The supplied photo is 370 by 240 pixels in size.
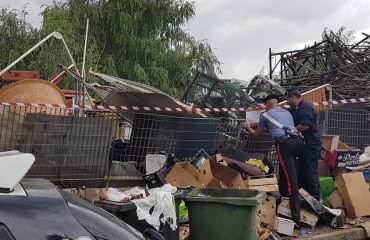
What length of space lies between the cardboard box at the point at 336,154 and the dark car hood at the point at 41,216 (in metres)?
7.23

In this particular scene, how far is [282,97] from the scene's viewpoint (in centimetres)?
1129

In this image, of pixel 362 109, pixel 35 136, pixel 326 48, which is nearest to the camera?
pixel 35 136

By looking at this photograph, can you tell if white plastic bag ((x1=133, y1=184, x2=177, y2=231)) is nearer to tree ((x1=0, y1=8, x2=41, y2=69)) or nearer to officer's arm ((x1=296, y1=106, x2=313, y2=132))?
officer's arm ((x1=296, y1=106, x2=313, y2=132))

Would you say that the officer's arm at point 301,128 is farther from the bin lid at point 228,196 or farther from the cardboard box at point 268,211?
the bin lid at point 228,196

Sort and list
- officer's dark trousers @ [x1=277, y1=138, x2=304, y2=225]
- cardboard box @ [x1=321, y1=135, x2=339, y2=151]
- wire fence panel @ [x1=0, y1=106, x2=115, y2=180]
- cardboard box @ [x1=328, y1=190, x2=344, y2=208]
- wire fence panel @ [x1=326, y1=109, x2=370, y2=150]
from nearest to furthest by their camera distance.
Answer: wire fence panel @ [x1=0, y1=106, x2=115, y2=180]
officer's dark trousers @ [x1=277, y1=138, x2=304, y2=225]
cardboard box @ [x1=328, y1=190, x2=344, y2=208]
cardboard box @ [x1=321, y1=135, x2=339, y2=151]
wire fence panel @ [x1=326, y1=109, x2=370, y2=150]

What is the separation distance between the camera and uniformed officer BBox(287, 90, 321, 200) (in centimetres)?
830

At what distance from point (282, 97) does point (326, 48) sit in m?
4.37

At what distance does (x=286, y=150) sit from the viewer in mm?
7758

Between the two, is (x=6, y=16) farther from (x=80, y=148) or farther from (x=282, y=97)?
(x=80, y=148)

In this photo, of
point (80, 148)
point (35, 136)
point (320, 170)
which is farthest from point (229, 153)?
point (35, 136)

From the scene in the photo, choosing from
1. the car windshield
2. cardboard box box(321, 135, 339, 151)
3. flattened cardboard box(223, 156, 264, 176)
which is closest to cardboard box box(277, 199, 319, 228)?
flattened cardboard box(223, 156, 264, 176)

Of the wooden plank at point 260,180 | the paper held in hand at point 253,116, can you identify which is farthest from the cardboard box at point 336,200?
the paper held in hand at point 253,116

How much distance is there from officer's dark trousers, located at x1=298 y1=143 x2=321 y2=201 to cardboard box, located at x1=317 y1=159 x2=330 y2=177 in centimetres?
73

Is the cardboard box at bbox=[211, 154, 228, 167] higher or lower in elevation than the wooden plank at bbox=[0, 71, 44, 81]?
lower
